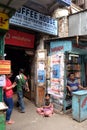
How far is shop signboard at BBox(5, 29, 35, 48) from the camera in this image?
771cm

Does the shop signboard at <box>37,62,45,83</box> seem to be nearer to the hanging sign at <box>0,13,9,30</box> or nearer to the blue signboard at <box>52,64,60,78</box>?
the blue signboard at <box>52,64,60,78</box>

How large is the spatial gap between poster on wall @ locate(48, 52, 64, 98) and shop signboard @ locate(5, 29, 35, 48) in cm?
120

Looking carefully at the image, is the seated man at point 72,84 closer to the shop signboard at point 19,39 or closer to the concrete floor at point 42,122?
the concrete floor at point 42,122

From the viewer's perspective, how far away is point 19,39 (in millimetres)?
8070

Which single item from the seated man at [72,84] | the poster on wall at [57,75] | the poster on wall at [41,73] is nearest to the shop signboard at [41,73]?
the poster on wall at [41,73]

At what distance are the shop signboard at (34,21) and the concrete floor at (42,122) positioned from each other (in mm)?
3331

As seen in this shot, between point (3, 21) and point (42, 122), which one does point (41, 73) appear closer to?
point (42, 122)

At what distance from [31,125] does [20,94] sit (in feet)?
5.07

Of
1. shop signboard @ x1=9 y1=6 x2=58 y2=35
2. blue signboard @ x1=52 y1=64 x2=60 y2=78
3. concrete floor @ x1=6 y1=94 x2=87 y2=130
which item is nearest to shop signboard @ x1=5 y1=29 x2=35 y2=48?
shop signboard @ x1=9 y1=6 x2=58 y2=35

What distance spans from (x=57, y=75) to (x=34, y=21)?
2.34 metres

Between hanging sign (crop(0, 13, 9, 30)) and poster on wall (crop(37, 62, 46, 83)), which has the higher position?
hanging sign (crop(0, 13, 9, 30))

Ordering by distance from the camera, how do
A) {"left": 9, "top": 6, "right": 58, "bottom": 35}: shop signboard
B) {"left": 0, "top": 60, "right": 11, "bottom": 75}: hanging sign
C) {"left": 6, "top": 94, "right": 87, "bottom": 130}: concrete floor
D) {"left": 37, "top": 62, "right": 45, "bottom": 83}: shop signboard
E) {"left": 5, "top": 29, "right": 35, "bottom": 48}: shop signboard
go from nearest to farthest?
{"left": 0, "top": 60, "right": 11, "bottom": 75}: hanging sign, {"left": 6, "top": 94, "right": 87, "bottom": 130}: concrete floor, {"left": 9, "top": 6, "right": 58, "bottom": 35}: shop signboard, {"left": 5, "top": 29, "right": 35, "bottom": 48}: shop signboard, {"left": 37, "top": 62, "right": 45, "bottom": 83}: shop signboard

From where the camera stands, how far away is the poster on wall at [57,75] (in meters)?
7.85

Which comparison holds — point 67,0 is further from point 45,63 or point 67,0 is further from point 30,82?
point 30,82
